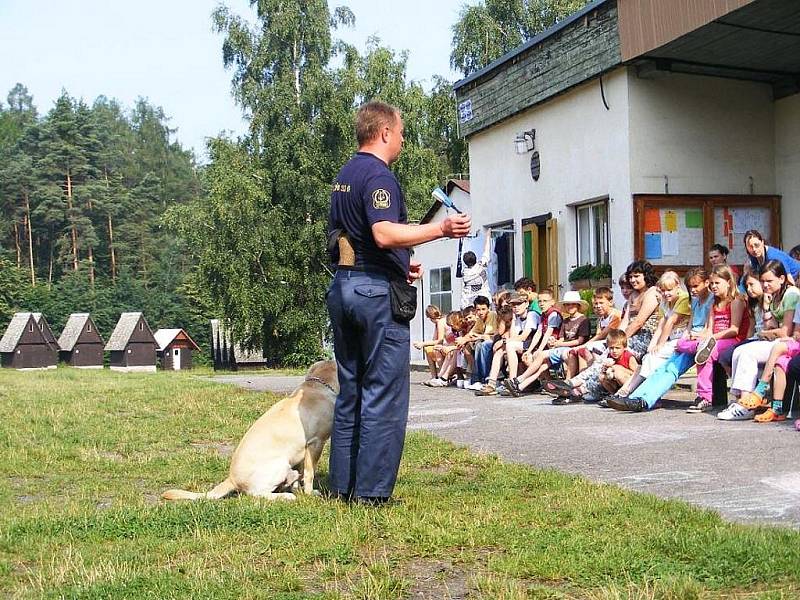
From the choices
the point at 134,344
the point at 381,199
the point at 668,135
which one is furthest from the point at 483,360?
the point at 134,344

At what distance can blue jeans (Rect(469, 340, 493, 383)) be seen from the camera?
14164 millimetres

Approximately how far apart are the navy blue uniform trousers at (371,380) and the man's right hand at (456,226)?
0.51 meters

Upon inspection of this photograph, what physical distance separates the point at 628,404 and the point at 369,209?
17.7 ft

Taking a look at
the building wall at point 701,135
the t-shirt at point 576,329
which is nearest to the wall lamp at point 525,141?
the building wall at point 701,135

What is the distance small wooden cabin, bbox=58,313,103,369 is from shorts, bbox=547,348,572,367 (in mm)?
62488

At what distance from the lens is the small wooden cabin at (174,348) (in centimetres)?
7431

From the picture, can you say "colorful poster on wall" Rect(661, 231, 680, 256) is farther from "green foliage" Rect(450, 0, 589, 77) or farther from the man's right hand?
"green foliage" Rect(450, 0, 589, 77)

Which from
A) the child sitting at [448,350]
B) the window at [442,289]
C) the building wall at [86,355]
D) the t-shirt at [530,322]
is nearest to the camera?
the t-shirt at [530,322]

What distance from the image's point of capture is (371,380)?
567 centimetres

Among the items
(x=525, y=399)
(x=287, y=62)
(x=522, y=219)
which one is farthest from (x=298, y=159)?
(x=525, y=399)

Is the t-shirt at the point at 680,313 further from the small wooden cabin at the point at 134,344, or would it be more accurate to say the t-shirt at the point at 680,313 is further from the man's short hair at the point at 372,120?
the small wooden cabin at the point at 134,344

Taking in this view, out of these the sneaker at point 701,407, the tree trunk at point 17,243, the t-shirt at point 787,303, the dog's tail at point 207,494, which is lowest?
the dog's tail at point 207,494

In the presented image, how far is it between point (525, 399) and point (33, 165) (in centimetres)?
7749

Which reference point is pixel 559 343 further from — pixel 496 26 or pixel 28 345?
pixel 28 345
